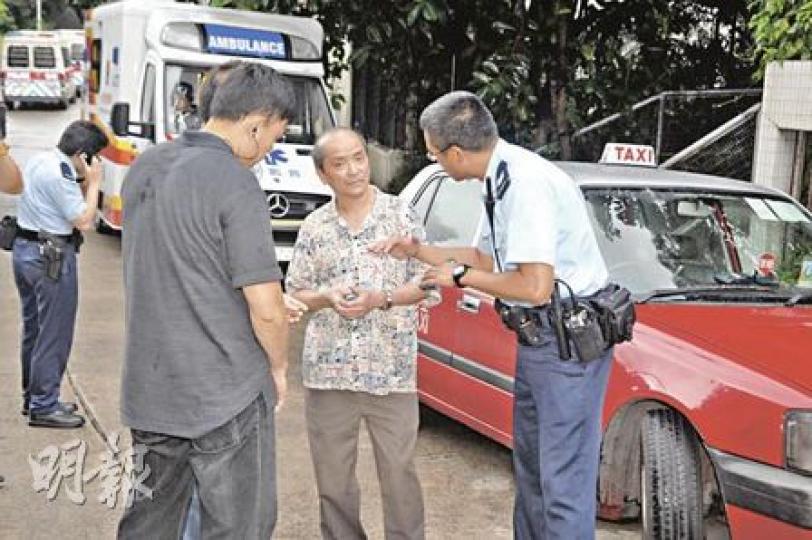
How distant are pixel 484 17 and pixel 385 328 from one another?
797 cm

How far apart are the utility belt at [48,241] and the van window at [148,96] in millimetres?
4970

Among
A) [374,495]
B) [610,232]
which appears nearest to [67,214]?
[374,495]

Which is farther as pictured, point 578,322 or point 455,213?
point 455,213

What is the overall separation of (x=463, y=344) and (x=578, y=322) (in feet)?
5.88

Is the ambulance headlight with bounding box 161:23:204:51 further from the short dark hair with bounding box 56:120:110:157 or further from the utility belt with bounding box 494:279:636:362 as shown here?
the utility belt with bounding box 494:279:636:362

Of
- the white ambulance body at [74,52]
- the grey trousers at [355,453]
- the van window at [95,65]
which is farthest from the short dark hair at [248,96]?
the white ambulance body at [74,52]

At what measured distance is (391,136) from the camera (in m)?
18.0

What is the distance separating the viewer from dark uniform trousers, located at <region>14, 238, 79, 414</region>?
17.6 feet

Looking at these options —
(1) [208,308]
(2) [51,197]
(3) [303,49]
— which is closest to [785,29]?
(3) [303,49]

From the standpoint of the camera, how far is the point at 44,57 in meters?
37.8

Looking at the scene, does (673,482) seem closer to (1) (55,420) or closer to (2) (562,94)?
(1) (55,420)

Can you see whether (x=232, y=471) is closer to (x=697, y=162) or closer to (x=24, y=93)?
(x=697, y=162)

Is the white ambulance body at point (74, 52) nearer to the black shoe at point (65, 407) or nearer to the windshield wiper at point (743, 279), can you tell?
the black shoe at point (65, 407)

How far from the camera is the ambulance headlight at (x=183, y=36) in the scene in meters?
10.1
